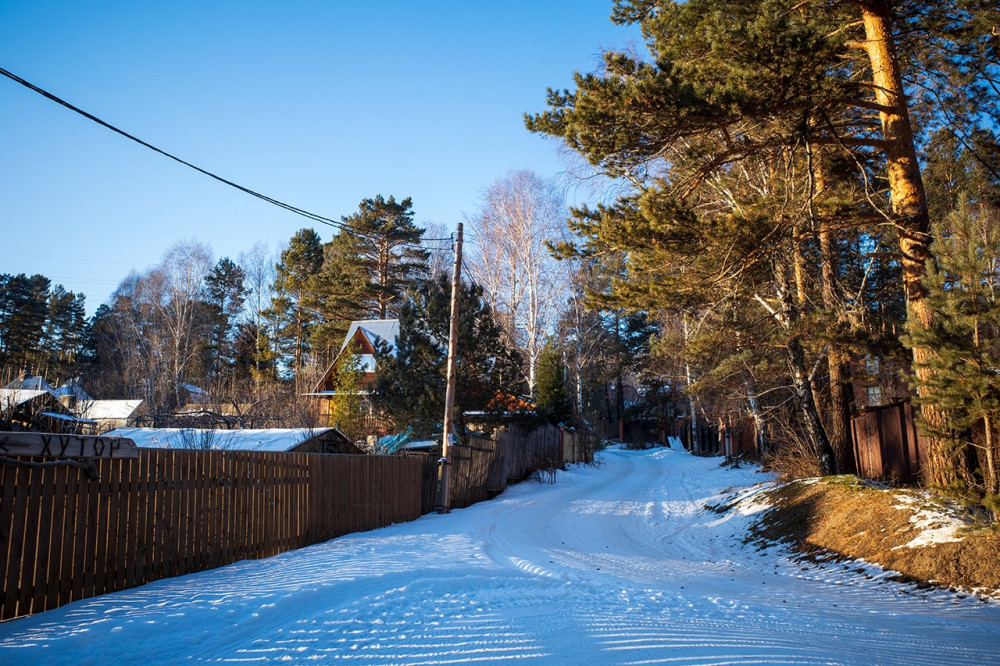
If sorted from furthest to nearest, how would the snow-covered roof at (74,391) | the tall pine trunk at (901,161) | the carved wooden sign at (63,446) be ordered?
the snow-covered roof at (74,391)
the tall pine trunk at (901,161)
the carved wooden sign at (63,446)

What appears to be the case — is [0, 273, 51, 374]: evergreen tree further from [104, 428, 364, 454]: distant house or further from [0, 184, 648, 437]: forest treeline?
[104, 428, 364, 454]: distant house

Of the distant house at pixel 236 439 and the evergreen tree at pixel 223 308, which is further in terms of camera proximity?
the evergreen tree at pixel 223 308

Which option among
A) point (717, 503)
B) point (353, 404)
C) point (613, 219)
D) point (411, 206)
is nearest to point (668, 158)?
point (613, 219)

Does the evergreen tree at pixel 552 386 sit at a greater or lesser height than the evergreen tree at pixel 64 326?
lesser

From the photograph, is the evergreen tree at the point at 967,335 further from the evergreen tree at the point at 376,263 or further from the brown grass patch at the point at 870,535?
the evergreen tree at the point at 376,263

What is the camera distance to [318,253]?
47375mm

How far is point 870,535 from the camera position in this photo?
366 inches

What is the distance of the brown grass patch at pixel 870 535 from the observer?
738cm

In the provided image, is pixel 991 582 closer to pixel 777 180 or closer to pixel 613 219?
pixel 613 219

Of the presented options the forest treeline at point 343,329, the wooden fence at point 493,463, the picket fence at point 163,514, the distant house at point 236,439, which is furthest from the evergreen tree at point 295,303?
the picket fence at point 163,514

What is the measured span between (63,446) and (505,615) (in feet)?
14.0

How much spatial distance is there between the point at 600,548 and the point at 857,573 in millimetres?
4127

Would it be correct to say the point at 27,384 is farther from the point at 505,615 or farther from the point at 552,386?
the point at 505,615

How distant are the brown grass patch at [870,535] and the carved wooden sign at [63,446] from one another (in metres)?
9.09
